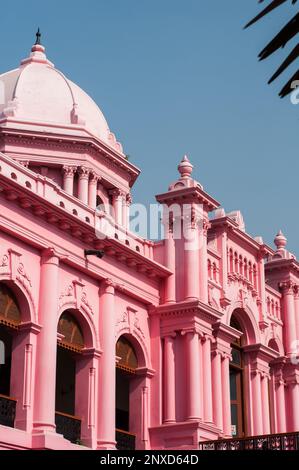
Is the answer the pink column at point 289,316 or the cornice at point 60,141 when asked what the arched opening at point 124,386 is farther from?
the cornice at point 60,141

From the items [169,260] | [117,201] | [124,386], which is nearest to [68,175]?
[117,201]

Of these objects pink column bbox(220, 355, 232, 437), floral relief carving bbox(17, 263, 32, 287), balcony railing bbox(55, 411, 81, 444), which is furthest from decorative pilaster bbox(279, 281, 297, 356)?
floral relief carving bbox(17, 263, 32, 287)

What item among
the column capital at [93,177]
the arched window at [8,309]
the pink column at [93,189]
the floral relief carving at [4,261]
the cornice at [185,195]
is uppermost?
the column capital at [93,177]

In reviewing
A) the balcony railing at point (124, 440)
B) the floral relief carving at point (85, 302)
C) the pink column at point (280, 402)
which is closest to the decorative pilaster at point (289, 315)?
the pink column at point (280, 402)

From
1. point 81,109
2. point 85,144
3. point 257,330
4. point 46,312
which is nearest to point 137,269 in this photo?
point 46,312

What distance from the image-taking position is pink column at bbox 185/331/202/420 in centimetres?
1848

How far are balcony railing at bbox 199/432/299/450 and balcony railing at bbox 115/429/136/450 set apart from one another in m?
1.68

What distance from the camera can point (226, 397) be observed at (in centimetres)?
2050

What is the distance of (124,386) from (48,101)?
10.8 meters

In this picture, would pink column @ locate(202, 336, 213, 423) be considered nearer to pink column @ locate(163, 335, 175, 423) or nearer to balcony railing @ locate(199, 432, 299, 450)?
pink column @ locate(163, 335, 175, 423)

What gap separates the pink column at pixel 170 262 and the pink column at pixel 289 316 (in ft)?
21.6

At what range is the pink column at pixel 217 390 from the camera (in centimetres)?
1978

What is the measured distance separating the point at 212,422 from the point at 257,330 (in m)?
4.86

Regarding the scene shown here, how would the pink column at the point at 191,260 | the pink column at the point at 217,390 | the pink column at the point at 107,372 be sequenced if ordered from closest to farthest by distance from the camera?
the pink column at the point at 107,372 → the pink column at the point at 191,260 → the pink column at the point at 217,390
